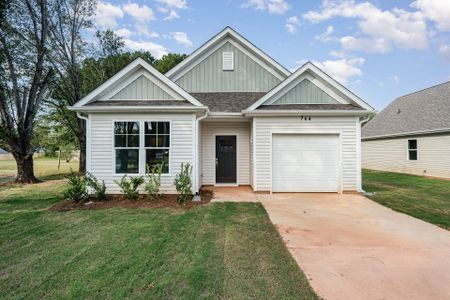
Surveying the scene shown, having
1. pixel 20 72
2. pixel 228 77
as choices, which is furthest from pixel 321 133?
pixel 20 72

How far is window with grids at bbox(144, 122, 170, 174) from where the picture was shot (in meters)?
8.63

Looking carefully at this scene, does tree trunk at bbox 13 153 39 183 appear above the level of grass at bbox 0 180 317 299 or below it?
above

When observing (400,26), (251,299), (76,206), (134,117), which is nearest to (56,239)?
(76,206)

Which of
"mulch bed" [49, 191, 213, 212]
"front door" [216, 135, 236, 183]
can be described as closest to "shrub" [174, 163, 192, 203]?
"mulch bed" [49, 191, 213, 212]

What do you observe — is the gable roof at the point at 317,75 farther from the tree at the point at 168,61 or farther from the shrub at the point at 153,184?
the tree at the point at 168,61

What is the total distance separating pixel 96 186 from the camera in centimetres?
814

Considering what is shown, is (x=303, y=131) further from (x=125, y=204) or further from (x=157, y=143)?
(x=125, y=204)

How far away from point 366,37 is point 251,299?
19.2 metres

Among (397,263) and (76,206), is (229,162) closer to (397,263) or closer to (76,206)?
(76,206)

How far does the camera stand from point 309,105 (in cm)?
930

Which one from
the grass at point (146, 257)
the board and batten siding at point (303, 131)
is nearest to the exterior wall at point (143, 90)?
the board and batten siding at point (303, 131)

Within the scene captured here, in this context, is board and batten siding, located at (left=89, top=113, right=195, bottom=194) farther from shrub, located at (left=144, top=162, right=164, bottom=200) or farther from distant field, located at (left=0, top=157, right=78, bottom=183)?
distant field, located at (left=0, top=157, right=78, bottom=183)

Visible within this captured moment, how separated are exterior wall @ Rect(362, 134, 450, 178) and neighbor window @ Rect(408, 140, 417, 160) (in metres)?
0.18

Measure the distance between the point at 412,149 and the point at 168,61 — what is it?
2345 cm
